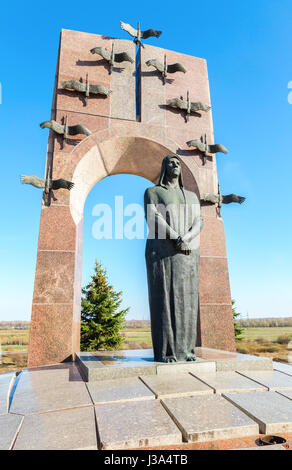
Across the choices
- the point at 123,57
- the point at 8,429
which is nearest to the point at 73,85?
the point at 123,57

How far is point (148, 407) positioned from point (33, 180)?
6380 mm

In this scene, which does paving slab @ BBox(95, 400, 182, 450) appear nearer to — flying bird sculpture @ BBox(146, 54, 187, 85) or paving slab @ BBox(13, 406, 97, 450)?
paving slab @ BBox(13, 406, 97, 450)

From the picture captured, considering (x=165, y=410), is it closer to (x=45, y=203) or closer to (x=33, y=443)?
(x=33, y=443)

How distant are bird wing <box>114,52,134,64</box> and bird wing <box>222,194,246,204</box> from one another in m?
5.12

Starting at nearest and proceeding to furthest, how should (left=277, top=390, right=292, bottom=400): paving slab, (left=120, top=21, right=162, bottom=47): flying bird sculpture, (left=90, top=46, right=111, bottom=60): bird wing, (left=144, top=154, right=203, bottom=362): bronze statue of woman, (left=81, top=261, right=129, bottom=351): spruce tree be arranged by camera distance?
(left=277, top=390, right=292, bottom=400): paving slab
(left=144, top=154, right=203, bottom=362): bronze statue of woman
(left=90, top=46, right=111, bottom=60): bird wing
(left=120, top=21, right=162, bottom=47): flying bird sculpture
(left=81, top=261, right=129, bottom=351): spruce tree

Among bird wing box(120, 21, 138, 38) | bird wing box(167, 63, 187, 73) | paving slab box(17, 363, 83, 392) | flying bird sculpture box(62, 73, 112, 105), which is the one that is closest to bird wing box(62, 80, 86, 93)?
flying bird sculpture box(62, 73, 112, 105)

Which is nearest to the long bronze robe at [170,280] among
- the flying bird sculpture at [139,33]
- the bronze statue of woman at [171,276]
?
the bronze statue of woman at [171,276]

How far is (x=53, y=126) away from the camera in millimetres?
8266

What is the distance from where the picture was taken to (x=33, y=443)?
96.0 inches

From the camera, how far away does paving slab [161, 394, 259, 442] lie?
2.57 meters

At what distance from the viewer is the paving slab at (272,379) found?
3.88 metres

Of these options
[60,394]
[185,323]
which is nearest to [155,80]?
[185,323]

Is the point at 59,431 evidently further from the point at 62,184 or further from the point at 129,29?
the point at 129,29

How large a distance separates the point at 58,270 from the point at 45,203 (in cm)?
184
